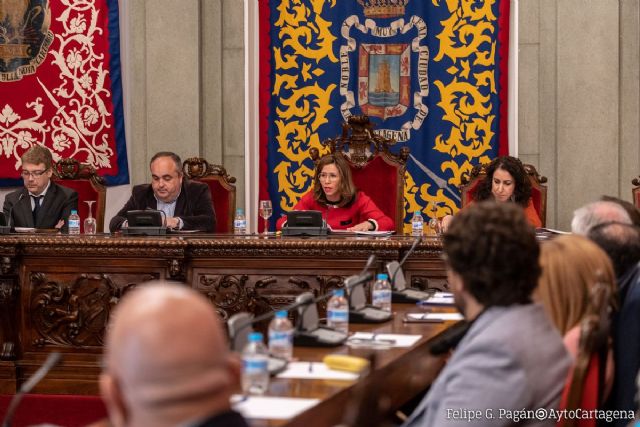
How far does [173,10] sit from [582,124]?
9.57ft

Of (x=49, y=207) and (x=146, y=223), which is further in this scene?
(x=49, y=207)

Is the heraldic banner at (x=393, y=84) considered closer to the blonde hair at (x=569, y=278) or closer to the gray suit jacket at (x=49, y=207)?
the gray suit jacket at (x=49, y=207)

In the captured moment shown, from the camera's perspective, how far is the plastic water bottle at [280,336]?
105 inches

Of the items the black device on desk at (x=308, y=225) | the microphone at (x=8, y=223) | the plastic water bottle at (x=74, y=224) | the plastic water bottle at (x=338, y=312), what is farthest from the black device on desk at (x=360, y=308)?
the microphone at (x=8, y=223)

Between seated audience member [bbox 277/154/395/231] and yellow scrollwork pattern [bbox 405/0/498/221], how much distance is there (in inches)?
42.1

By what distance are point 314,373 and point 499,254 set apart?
2.01ft

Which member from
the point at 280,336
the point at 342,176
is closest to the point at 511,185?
the point at 342,176

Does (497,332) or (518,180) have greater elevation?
(518,180)

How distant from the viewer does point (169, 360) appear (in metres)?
1.25

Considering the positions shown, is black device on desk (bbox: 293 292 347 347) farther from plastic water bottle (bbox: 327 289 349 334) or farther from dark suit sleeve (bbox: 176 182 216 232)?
dark suit sleeve (bbox: 176 182 216 232)

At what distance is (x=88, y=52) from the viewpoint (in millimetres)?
7188

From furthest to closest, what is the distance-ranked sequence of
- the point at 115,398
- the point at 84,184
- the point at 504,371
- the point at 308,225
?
the point at 84,184
the point at 308,225
the point at 504,371
the point at 115,398

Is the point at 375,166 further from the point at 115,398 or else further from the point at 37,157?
the point at 115,398

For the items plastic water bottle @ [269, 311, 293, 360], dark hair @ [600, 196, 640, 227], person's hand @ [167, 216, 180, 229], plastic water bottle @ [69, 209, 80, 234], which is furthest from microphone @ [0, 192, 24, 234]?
dark hair @ [600, 196, 640, 227]
